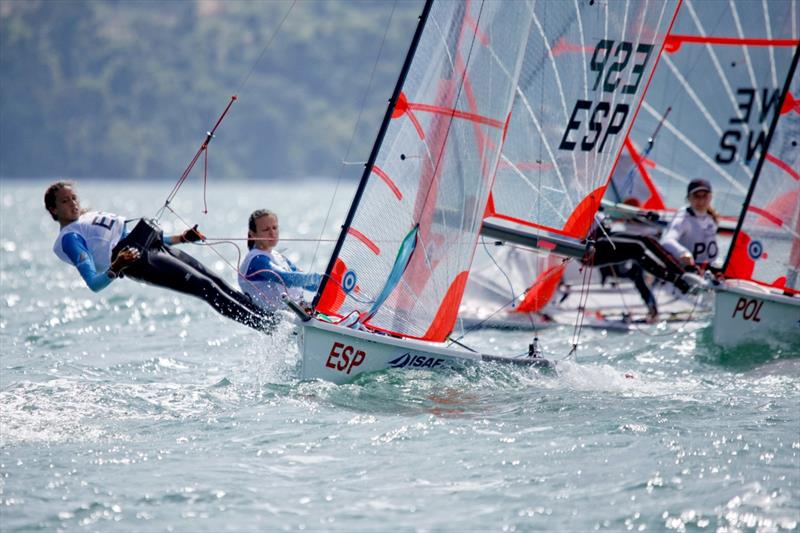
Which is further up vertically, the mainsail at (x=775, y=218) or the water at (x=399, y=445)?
the mainsail at (x=775, y=218)

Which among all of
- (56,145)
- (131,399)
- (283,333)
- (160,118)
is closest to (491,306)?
(283,333)

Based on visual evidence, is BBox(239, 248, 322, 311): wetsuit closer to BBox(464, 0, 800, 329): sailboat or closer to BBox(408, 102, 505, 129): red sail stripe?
BBox(408, 102, 505, 129): red sail stripe

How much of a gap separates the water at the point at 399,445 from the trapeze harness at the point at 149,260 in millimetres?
314

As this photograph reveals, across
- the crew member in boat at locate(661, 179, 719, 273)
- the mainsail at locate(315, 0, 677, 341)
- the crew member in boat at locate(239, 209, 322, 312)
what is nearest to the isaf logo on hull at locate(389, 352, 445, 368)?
the mainsail at locate(315, 0, 677, 341)

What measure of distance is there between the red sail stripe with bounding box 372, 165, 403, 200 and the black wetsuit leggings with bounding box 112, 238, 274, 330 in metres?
1.08

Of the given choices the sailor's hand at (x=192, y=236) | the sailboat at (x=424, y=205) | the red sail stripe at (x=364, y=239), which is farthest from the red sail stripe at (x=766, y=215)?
the sailor's hand at (x=192, y=236)

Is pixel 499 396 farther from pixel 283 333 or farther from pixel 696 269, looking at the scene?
pixel 696 269

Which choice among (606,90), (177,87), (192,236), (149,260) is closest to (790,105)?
(606,90)

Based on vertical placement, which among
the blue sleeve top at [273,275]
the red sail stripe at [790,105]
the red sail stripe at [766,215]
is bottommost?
the blue sleeve top at [273,275]

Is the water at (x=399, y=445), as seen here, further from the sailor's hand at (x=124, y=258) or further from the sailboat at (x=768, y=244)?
the sailor's hand at (x=124, y=258)

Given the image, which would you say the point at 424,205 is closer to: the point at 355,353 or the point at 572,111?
the point at 355,353

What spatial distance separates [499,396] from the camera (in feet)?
21.0

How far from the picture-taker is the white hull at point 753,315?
791 cm

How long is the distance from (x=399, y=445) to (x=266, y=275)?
189 centimetres
